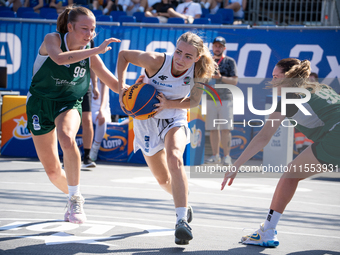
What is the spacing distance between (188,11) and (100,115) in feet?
Answer: 17.8

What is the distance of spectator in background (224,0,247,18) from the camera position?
12.0 meters

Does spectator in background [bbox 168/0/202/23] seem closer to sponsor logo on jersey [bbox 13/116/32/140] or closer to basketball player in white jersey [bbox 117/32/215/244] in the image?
sponsor logo on jersey [bbox 13/116/32/140]

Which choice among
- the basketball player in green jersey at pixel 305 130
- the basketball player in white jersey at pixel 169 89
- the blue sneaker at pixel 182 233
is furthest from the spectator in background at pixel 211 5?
the blue sneaker at pixel 182 233

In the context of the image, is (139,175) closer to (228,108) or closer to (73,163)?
(228,108)

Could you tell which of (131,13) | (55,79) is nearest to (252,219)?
(55,79)

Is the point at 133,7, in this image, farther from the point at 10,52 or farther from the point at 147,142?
the point at 147,142

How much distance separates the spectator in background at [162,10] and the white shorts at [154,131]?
828cm

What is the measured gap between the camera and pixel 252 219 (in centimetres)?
436

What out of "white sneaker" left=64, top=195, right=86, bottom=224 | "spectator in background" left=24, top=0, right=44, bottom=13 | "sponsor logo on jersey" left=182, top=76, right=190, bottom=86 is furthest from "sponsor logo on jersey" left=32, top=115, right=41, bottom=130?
"spectator in background" left=24, top=0, right=44, bottom=13

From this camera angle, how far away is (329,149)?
3205mm

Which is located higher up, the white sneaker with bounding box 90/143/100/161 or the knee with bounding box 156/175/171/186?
the knee with bounding box 156/175/171/186

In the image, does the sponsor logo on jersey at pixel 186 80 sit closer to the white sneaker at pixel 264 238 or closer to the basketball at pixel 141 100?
the basketball at pixel 141 100

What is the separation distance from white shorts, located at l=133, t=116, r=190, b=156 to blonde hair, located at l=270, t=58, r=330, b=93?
96 centimetres

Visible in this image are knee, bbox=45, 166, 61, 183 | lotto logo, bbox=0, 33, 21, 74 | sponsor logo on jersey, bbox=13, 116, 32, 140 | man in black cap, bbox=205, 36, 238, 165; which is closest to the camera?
knee, bbox=45, 166, 61, 183
